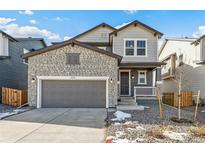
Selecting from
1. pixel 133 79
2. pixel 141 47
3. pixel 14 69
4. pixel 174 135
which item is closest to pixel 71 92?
pixel 133 79

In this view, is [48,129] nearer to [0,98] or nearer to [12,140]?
[12,140]

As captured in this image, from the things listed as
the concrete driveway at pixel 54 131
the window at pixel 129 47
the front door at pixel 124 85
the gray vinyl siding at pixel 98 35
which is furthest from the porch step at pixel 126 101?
the gray vinyl siding at pixel 98 35

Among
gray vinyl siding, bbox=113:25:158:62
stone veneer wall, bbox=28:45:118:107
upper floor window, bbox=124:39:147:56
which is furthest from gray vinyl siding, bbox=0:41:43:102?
upper floor window, bbox=124:39:147:56

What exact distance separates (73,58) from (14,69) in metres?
8.11

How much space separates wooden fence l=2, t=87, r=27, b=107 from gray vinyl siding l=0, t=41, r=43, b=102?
143cm

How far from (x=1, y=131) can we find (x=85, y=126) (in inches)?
122

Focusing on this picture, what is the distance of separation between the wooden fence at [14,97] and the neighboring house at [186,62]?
12637 mm

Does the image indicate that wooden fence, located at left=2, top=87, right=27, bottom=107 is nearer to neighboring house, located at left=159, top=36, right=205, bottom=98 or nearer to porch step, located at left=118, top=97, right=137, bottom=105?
porch step, located at left=118, top=97, right=137, bottom=105

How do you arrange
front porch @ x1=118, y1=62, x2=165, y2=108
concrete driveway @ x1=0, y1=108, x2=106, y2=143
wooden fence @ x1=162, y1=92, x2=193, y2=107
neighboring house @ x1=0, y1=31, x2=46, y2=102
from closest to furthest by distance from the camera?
1. concrete driveway @ x1=0, y1=108, x2=106, y2=143
2. wooden fence @ x1=162, y1=92, x2=193, y2=107
3. neighboring house @ x1=0, y1=31, x2=46, y2=102
4. front porch @ x1=118, y1=62, x2=165, y2=108

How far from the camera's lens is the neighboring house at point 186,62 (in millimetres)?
18828

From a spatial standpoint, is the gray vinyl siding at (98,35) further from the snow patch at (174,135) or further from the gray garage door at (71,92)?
the snow patch at (174,135)

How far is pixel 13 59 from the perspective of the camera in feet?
69.5

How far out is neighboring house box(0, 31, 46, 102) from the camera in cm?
1912

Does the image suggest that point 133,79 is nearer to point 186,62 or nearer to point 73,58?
point 186,62
